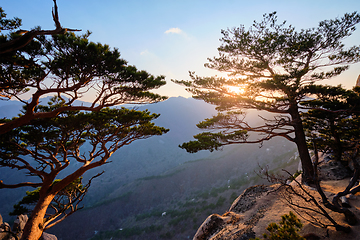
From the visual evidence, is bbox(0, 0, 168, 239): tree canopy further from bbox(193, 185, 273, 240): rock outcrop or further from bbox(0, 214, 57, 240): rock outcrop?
bbox(193, 185, 273, 240): rock outcrop

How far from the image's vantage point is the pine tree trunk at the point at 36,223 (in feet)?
19.9

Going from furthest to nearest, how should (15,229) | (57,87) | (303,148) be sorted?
(15,229), (303,148), (57,87)

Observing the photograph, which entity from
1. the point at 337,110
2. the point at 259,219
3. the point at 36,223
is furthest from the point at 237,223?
the point at 36,223

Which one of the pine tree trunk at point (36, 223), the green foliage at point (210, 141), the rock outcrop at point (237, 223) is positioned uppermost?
the green foliage at point (210, 141)

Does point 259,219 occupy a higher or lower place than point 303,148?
lower

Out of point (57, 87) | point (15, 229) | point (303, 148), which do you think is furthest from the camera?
point (15, 229)

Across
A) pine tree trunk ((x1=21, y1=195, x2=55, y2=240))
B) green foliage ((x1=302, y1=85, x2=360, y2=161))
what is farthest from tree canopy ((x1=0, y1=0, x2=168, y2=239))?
green foliage ((x1=302, y1=85, x2=360, y2=161))

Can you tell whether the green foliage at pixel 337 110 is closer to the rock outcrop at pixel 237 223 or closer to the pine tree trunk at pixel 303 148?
the pine tree trunk at pixel 303 148

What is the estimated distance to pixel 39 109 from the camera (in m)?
6.68

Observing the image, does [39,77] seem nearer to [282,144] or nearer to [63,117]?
[63,117]

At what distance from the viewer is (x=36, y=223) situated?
6.38 m

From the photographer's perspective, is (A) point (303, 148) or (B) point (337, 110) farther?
(A) point (303, 148)

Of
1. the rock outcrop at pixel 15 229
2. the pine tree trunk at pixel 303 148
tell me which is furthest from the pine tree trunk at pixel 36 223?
the pine tree trunk at pixel 303 148

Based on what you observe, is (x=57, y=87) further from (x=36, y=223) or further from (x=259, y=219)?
(x=259, y=219)
